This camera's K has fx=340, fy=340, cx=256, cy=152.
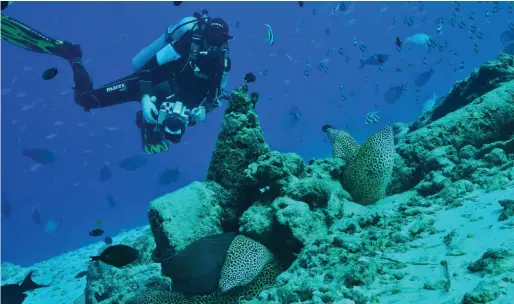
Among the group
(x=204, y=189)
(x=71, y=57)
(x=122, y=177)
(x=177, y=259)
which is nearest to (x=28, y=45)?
(x=71, y=57)

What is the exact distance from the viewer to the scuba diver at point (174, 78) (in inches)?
364

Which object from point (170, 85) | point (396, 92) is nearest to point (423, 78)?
point (396, 92)

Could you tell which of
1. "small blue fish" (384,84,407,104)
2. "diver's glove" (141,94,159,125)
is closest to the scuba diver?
"diver's glove" (141,94,159,125)

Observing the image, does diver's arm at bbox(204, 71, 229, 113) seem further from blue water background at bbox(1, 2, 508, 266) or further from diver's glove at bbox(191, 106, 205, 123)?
blue water background at bbox(1, 2, 508, 266)

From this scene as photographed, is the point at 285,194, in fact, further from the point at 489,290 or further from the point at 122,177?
the point at 122,177

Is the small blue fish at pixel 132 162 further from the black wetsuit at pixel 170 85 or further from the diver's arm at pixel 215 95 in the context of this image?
the diver's arm at pixel 215 95

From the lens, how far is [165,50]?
9977 mm

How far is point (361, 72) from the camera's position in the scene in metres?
87.8

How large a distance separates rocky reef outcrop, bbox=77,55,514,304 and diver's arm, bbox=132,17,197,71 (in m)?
5.97

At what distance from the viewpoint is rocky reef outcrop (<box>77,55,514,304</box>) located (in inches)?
88.5

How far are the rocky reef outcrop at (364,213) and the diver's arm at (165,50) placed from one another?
5.97m

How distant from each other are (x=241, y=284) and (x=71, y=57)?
12041 millimetres

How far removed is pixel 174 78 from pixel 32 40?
5.57m

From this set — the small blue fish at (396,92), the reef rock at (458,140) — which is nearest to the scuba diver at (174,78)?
the reef rock at (458,140)
